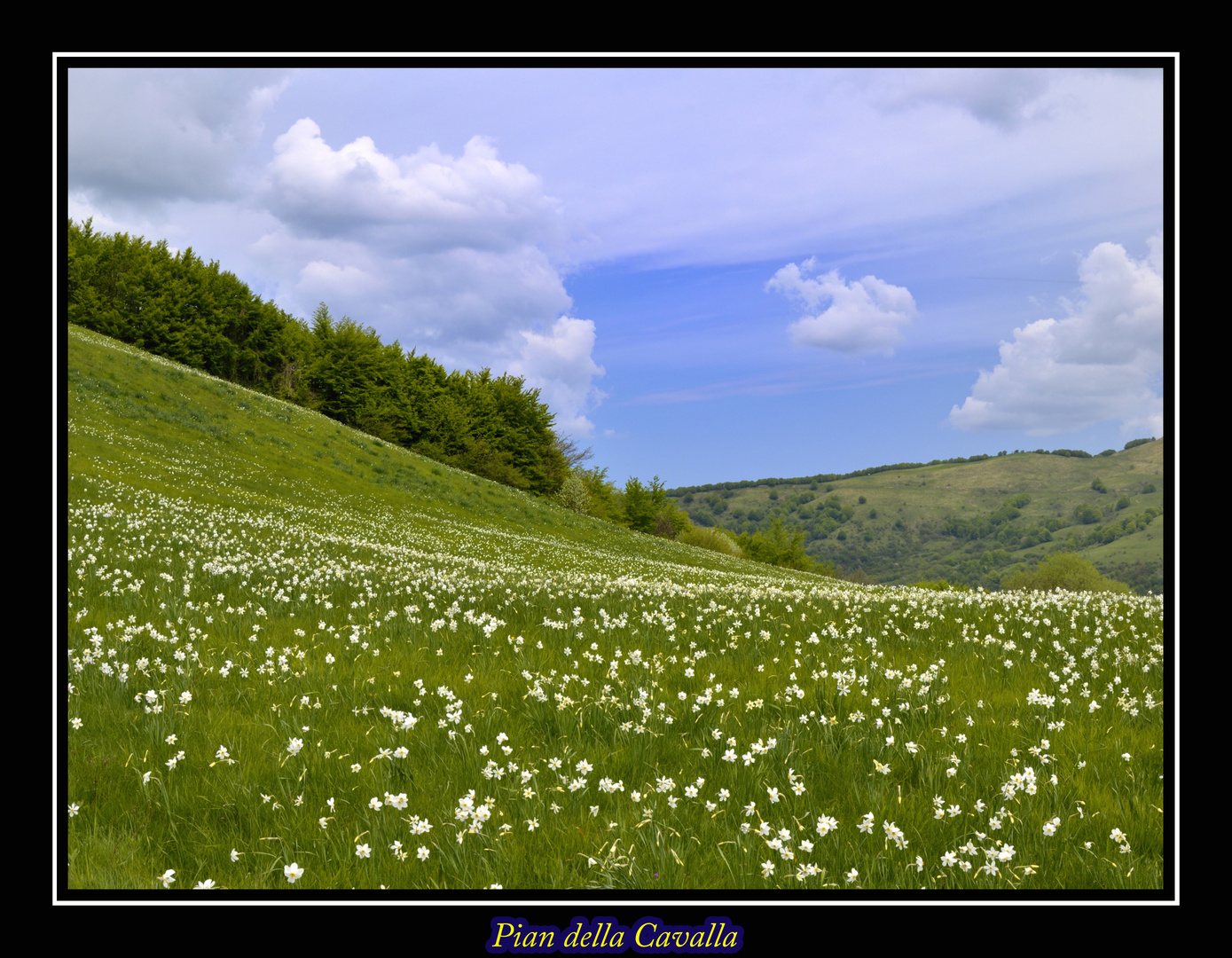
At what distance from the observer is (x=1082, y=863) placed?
12.3ft

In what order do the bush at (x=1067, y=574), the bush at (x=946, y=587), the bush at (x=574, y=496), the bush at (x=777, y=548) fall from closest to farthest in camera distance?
the bush at (x=946, y=587) → the bush at (x=1067, y=574) → the bush at (x=574, y=496) → the bush at (x=777, y=548)

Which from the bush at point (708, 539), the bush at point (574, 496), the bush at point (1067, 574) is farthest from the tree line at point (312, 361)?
the bush at point (1067, 574)

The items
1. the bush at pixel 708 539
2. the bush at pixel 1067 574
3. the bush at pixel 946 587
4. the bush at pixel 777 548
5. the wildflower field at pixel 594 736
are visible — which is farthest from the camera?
the bush at pixel 777 548

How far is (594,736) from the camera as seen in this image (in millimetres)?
5402

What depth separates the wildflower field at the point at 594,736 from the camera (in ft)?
12.4

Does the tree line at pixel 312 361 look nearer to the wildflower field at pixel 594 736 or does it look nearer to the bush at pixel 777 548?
the bush at pixel 777 548

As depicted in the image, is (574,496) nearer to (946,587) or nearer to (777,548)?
(946,587)

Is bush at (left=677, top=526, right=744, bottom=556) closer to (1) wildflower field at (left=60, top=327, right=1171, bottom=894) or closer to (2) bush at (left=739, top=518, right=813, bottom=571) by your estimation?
(2) bush at (left=739, top=518, right=813, bottom=571)

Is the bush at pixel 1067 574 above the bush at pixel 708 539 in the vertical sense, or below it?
below
